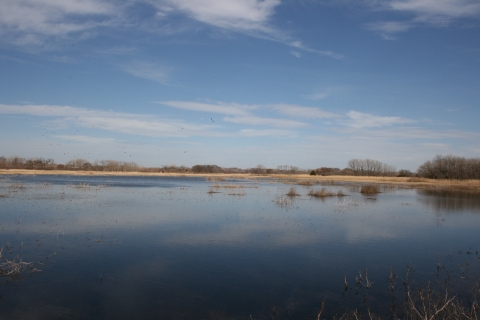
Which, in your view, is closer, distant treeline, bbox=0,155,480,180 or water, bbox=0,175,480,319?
water, bbox=0,175,480,319

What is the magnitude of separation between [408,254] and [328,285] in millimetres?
4651

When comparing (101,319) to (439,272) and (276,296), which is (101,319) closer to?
(276,296)

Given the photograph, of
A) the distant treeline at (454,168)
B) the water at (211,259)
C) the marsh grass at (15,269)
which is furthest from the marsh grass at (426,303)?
the distant treeline at (454,168)

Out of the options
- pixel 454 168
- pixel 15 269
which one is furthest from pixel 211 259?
pixel 454 168

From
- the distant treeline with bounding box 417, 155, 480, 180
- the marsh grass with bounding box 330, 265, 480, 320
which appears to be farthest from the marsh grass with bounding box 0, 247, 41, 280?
the distant treeline with bounding box 417, 155, 480, 180

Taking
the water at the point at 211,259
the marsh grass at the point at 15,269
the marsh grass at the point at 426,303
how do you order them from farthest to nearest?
the marsh grass at the point at 15,269
the water at the point at 211,259
the marsh grass at the point at 426,303

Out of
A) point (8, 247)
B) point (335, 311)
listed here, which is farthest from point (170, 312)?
point (8, 247)

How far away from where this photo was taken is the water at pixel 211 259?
22.8 feet

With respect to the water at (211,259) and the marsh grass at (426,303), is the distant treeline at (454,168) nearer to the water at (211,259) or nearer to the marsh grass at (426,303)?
the water at (211,259)

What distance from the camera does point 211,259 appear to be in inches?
398

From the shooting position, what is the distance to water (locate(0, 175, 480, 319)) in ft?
22.8

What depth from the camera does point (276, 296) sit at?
7531 millimetres

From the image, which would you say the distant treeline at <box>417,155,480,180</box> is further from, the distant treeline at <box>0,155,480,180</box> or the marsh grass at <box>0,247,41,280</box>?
the marsh grass at <box>0,247,41,280</box>

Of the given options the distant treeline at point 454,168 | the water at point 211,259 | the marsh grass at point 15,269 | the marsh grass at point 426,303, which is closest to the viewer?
the marsh grass at point 426,303
